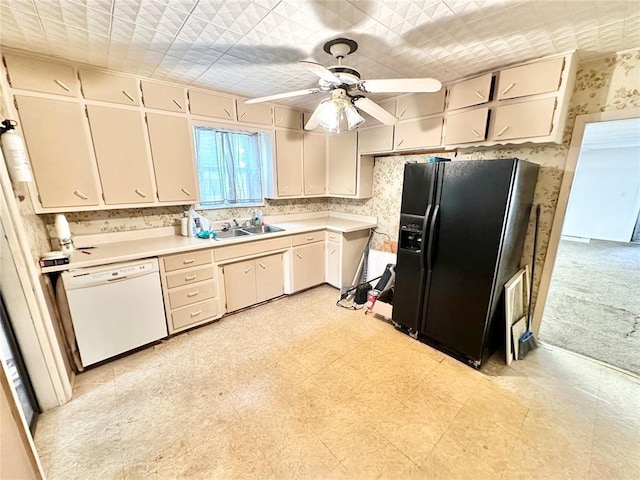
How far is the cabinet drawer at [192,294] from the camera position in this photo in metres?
2.40

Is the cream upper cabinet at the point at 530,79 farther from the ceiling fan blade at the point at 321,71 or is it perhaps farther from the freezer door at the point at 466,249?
the ceiling fan blade at the point at 321,71

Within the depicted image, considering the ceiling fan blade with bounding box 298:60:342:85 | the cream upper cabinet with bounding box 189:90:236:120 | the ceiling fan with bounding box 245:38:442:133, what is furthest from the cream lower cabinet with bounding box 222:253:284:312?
the ceiling fan blade with bounding box 298:60:342:85

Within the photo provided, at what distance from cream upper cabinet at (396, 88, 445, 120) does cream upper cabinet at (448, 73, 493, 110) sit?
102 mm

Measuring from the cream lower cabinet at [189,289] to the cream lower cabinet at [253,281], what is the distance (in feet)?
0.53

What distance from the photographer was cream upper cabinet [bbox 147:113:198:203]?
236cm

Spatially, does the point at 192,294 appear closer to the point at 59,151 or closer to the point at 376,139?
the point at 59,151

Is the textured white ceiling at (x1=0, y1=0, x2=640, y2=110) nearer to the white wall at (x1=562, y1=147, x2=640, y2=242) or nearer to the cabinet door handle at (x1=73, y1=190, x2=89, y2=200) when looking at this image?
the cabinet door handle at (x1=73, y1=190, x2=89, y2=200)

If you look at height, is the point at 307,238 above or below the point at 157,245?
below

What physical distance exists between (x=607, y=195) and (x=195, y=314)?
9.37 metres

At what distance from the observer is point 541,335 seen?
8.22 ft

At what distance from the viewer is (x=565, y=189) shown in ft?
6.93

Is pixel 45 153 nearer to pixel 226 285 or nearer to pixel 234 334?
pixel 226 285

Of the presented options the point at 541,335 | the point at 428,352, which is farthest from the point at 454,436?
the point at 541,335

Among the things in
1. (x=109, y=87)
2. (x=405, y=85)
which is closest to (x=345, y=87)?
(x=405, y=85)
